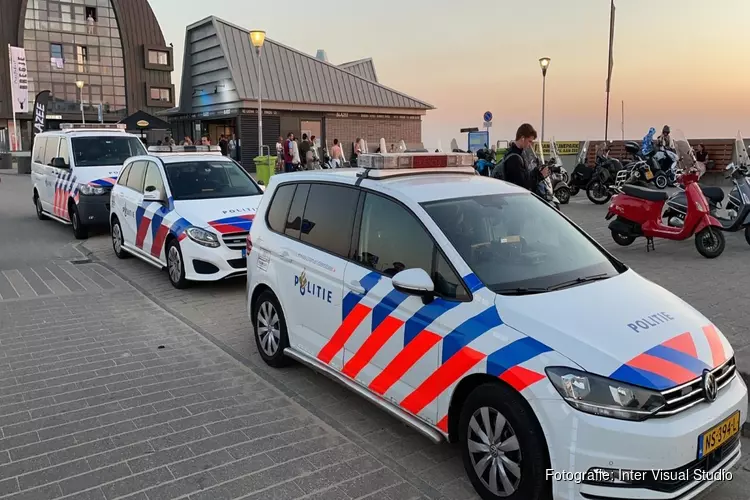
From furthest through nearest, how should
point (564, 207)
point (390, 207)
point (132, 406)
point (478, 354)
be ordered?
point (564, 207)
point (132, 406)
point (390, 207)
point (478, 354)

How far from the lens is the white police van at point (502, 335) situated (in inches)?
108

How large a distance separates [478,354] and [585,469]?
2.35ft

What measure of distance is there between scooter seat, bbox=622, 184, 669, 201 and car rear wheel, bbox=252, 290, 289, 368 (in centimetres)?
675

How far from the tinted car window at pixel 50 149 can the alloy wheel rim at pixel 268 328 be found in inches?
388

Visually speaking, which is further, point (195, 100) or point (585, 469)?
point (195, 100)

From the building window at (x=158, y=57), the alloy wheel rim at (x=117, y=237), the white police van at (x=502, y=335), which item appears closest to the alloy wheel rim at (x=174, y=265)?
the alloy wheel rim at (x=117, y=237)

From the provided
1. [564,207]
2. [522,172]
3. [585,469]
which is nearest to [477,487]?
[585,469]

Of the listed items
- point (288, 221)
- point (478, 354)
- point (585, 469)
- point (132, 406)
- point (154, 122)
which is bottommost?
point (132, 406)

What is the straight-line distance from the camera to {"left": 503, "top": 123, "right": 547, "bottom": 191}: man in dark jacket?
7.04 metres

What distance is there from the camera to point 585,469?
2732 millimetres

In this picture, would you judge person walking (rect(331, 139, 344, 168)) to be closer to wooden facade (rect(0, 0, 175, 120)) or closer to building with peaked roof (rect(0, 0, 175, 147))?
building with peaked roof (rect(0, 0, 175, 147))

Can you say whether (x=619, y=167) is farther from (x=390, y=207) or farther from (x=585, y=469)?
(x=585, y=469)

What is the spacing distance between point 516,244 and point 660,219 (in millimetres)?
6895

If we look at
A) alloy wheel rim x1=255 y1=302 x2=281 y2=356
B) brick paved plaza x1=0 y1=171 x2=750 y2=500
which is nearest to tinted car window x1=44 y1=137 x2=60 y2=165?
brick paved plaza x1=0 y1=171 x2=750 y2=500
